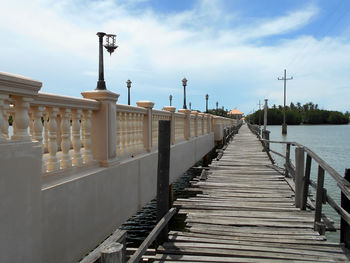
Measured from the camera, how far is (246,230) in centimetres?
529

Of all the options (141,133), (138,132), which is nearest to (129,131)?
(138,132)

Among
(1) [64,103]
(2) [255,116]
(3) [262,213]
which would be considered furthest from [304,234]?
(2) [255,116]

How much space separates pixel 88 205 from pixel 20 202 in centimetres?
151

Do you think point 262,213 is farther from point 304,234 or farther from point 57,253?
point 57,253

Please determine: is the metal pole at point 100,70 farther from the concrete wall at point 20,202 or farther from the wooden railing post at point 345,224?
the wooden railing post at point 345,224

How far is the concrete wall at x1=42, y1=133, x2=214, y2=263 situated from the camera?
370cm

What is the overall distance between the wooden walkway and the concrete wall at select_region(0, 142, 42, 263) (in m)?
1.78

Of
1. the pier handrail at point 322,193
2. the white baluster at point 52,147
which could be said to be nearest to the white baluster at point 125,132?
the white baluster at point 52,147

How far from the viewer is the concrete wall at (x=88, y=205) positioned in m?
3.70

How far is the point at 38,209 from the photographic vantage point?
134 inches

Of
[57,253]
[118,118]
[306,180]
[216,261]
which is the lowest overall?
[216,261]

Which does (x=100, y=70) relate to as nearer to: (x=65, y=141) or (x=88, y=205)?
(x=65, y=141)

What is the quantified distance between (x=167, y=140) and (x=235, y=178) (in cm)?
504

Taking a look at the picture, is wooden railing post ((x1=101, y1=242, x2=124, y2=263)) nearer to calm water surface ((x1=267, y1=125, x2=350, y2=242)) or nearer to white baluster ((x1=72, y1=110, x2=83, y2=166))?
white baluster ((x1=72, y1=110, x2=83, y2=166))
